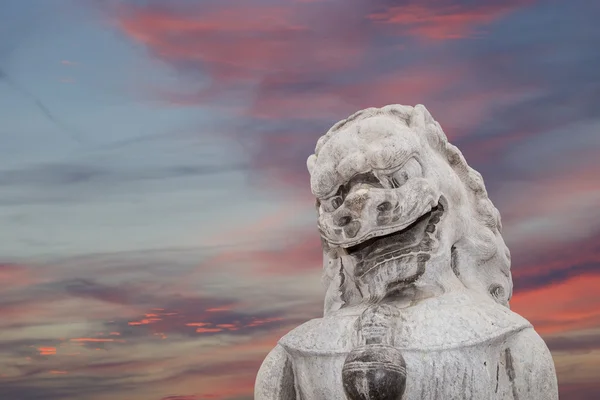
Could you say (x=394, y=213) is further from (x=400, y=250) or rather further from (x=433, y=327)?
(x=433, y=327)

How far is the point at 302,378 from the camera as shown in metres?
5.99

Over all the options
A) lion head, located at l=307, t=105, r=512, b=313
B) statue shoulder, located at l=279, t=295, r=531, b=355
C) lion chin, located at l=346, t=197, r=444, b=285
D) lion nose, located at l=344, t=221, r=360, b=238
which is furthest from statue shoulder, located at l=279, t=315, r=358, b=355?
lion nose, located at l=344, t=221, r=360, b=238

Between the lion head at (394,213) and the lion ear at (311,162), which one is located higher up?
the lion ear at (311,162)

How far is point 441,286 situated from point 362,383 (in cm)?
87

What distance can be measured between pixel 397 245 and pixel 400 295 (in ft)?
1.05

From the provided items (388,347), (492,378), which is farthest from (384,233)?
(492,378)

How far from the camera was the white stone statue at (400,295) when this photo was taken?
18.2ft

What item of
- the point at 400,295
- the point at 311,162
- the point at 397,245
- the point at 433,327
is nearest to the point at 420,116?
the point at 311,162

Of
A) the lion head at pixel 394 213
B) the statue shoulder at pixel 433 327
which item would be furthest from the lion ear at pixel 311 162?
the statue shoulder at pixel 433 327

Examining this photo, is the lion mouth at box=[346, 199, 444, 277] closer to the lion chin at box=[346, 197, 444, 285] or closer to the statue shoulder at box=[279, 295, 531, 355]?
the lion chin at box=[346, 197, 444, 285]

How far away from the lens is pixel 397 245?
19.1ft

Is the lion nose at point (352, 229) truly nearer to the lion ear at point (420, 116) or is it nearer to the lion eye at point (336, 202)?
the lion eye at point (336, 202)

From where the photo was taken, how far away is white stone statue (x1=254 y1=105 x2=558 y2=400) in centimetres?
555

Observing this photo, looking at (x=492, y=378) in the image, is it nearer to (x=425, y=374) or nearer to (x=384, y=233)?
(x=425, y=374)
